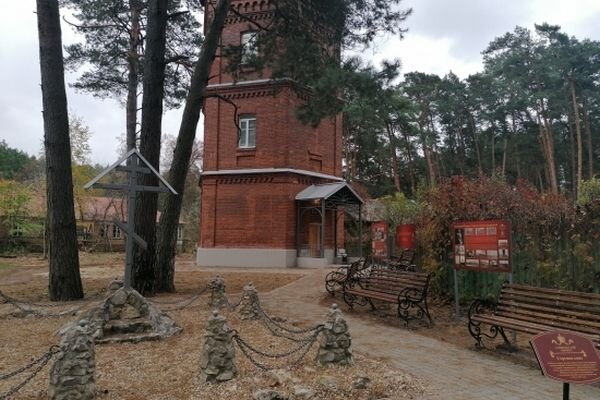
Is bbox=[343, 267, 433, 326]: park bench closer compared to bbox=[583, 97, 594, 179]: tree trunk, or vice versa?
bbox=[343, 267, 433, 326]: park bench

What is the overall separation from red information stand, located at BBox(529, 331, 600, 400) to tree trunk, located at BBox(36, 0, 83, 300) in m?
9.96

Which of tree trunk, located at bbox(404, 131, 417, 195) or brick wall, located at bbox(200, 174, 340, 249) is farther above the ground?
tree trunk, located at bbox(404, 131, 417, 195)

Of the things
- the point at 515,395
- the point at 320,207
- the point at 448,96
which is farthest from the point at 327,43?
the point at 448,96

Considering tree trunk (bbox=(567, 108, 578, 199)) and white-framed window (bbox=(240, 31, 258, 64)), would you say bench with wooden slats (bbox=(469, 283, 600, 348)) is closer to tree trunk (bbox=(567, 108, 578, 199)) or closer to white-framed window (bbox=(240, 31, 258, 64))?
white-framed window (bbox=(240, 31, 258, 64))

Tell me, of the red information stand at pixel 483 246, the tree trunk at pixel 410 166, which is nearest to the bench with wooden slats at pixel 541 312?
the red information stand at pixel 483 246

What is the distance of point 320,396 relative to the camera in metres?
4.75

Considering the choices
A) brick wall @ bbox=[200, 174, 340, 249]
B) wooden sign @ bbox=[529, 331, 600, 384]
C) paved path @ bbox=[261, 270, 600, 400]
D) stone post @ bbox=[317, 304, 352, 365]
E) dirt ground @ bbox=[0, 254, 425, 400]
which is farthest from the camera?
brick wall @ bbox=[200, 174, 340, 249]

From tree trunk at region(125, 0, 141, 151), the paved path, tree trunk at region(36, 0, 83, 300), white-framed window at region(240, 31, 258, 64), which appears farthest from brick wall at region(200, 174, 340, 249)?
the paved path

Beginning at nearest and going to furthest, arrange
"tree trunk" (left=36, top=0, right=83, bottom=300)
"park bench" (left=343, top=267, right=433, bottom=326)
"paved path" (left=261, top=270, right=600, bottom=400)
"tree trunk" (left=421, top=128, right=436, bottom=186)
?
"paved path" (left=261, top=270, right=600, bottom=400)
"park bench" (left=343, top=267, right=433, bottom=326)
"tree trunk" (left=36, top=0, right=83, bottom=300)
"tree trunk" (left=421, top=128, right=436, bottom=186)

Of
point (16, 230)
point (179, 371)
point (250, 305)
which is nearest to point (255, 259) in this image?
point (250, 305)

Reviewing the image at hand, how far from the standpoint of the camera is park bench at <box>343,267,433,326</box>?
8.73 m

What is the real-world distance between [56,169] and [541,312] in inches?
389

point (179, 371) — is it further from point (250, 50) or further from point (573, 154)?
point (573, 154)

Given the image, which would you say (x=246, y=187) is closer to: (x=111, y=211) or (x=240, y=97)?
(x=240, y=97)
